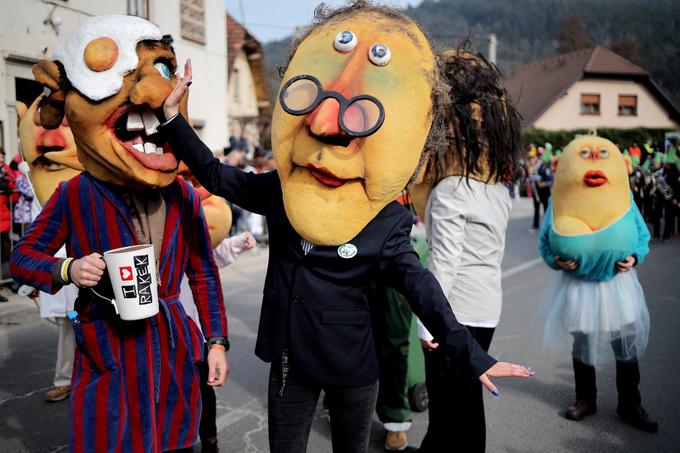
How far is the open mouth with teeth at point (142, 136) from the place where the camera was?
2244mm

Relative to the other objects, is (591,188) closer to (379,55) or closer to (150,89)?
(379,55)

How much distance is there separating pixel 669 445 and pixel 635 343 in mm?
630

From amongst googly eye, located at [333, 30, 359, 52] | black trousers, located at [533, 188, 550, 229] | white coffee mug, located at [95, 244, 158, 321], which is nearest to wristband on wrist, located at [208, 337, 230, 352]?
white coffee mug, located at [95, 244, 158, 321]

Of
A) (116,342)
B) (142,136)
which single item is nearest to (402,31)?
(142,136)

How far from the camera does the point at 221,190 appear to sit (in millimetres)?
2344

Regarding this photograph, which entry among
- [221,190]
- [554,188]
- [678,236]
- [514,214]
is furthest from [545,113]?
[221,190]

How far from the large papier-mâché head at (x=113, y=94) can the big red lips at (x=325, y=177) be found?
0.60 metres

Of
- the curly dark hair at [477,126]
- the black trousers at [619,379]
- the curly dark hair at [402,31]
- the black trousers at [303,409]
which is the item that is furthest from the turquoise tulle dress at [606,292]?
the black trousers at [303,409]

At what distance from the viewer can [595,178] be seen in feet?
13.1

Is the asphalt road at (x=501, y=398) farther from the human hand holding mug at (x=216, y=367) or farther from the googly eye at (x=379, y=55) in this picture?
the googly eye at (x=379, y=55)

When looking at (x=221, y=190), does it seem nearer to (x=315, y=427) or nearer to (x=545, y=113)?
(x=315, y=427)

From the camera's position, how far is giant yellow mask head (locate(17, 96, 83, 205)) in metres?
3.79

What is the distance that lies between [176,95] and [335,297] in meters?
0.94

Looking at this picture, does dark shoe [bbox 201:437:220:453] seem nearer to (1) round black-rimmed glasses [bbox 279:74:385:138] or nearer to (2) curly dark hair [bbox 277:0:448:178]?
(2) curly dark hair [bbox 277:0:448:178]
